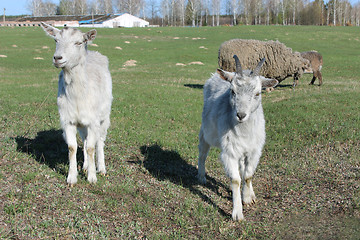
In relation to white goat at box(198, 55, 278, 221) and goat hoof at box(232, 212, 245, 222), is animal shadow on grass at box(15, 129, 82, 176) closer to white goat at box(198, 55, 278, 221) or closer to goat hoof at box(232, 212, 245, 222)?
white goat at box(198, 55, 278, 221)

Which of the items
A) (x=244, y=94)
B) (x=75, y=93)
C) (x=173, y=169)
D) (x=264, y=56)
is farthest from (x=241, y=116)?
(x=264, y=56)

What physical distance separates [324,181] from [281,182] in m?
0.92

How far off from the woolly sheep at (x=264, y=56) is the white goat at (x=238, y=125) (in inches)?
513

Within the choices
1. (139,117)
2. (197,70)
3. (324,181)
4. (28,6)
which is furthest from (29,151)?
(28,6)

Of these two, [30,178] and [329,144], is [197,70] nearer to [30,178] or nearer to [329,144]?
[329,144]

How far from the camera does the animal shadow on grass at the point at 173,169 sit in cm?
763

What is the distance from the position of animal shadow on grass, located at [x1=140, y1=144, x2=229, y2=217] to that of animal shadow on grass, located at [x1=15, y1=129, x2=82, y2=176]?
5.92 ft

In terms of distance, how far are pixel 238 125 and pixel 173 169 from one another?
2.87 meters

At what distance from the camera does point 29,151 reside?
8.50m

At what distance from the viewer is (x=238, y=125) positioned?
245 inches

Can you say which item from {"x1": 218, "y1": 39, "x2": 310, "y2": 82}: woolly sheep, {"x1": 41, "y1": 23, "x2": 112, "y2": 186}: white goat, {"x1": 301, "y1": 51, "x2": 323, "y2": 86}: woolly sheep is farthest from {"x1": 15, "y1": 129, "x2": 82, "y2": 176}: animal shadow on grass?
{"x1": 301, "y1": 51, "x2": 323, "y2": 86}: woolly sheep

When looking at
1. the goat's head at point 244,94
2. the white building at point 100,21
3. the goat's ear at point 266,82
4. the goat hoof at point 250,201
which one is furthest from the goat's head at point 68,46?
the white building at point 100,21

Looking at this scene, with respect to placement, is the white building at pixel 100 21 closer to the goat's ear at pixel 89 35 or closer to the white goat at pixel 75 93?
the goat's ear at pixel 89 35

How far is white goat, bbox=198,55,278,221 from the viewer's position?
579 cm
